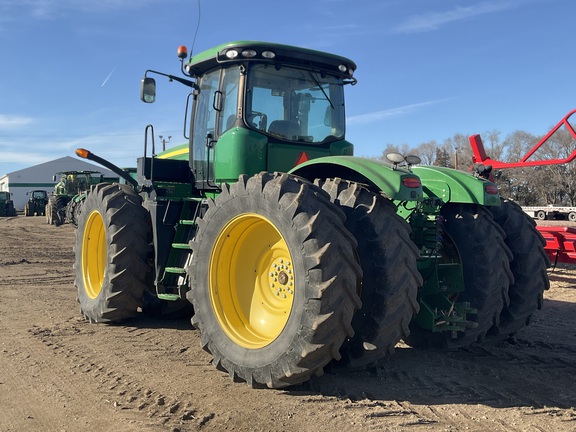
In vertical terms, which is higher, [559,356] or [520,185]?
[520,185]

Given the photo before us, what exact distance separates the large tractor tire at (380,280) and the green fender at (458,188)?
115 centimetres

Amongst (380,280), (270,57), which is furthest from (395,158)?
(270,57)

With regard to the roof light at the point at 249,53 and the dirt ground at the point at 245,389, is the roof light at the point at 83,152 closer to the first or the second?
the dirt ground at the point at 245,389

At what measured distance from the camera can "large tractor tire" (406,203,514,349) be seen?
4.84m

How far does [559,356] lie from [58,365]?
4.59 meters

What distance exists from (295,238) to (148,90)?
3.25 metres

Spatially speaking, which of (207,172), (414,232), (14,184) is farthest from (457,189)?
(14,184)

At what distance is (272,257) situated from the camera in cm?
452

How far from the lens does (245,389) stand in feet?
13.6

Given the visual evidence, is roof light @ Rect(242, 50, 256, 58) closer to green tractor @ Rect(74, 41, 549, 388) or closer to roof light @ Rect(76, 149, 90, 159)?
green tractor @ Rect(74, 41, 549, 388)

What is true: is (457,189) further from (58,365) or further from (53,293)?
(53,293)

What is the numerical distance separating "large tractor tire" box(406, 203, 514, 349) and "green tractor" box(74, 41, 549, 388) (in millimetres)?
13

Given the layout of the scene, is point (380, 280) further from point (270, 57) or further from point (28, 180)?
point (28, 180)

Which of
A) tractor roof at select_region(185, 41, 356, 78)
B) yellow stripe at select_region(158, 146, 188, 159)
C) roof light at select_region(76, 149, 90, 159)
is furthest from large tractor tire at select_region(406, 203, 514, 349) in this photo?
roof light at select_region(76, 149, 90, 159)
